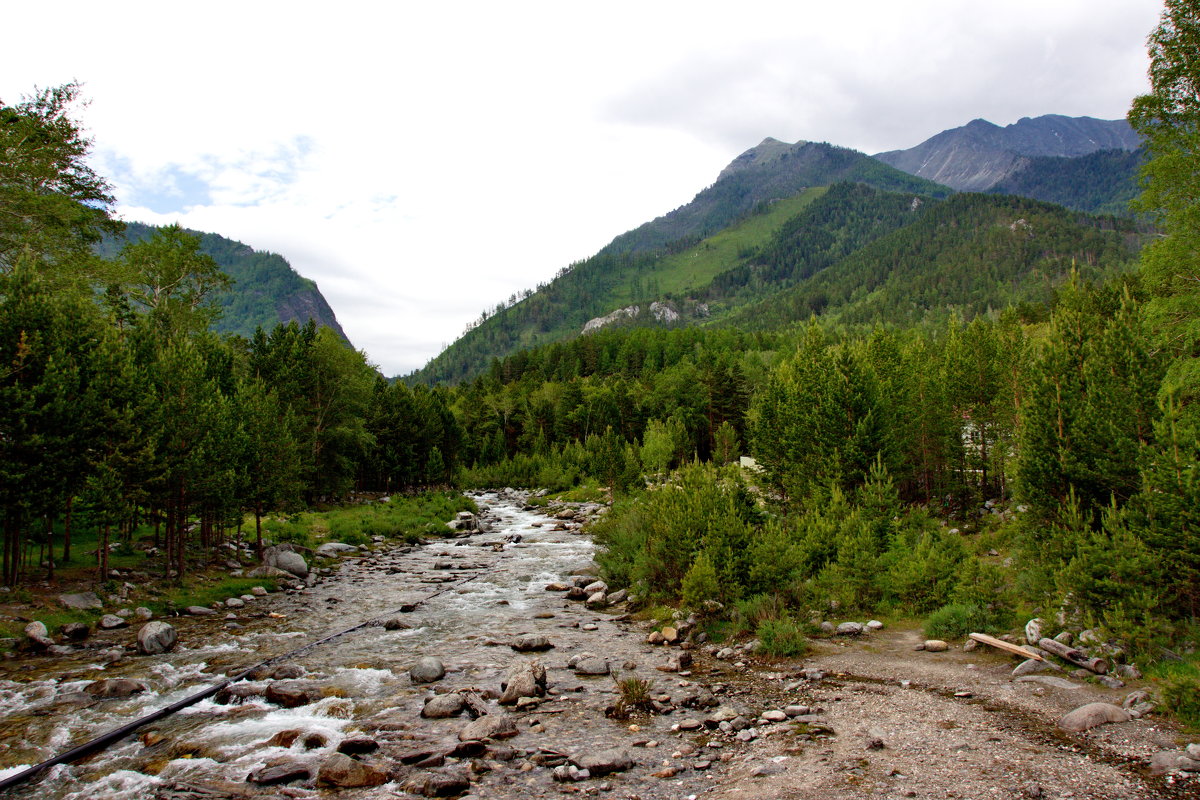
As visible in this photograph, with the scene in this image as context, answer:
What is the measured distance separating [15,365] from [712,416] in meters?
88.9

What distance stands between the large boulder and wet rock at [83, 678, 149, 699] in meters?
16.9

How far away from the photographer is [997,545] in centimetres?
3416

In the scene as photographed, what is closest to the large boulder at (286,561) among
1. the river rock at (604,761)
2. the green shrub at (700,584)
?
the green shrub at (700,584)

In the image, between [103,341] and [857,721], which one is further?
[103,341]

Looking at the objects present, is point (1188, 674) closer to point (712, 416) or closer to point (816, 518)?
point (816, 518)

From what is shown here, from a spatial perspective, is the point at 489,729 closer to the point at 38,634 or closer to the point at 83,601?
the point at 38,634

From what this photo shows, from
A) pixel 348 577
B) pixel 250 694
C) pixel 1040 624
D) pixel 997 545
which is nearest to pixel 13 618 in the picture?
pixel 250 694

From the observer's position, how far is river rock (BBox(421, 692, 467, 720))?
14680 millimetres

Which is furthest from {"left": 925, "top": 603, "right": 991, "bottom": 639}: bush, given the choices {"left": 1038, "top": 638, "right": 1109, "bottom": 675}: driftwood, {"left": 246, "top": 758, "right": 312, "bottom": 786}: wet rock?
{"left": 246, "top": 758, "right": 312, "bottom": 786}: wet rock

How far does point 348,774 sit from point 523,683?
5.41 m

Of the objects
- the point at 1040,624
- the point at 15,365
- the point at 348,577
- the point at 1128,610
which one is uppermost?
the point at 15,365

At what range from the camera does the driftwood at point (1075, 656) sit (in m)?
14.5

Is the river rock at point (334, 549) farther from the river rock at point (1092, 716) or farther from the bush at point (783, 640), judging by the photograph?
the river rock at point (1092, 716)

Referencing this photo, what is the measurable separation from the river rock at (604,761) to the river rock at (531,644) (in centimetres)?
864
